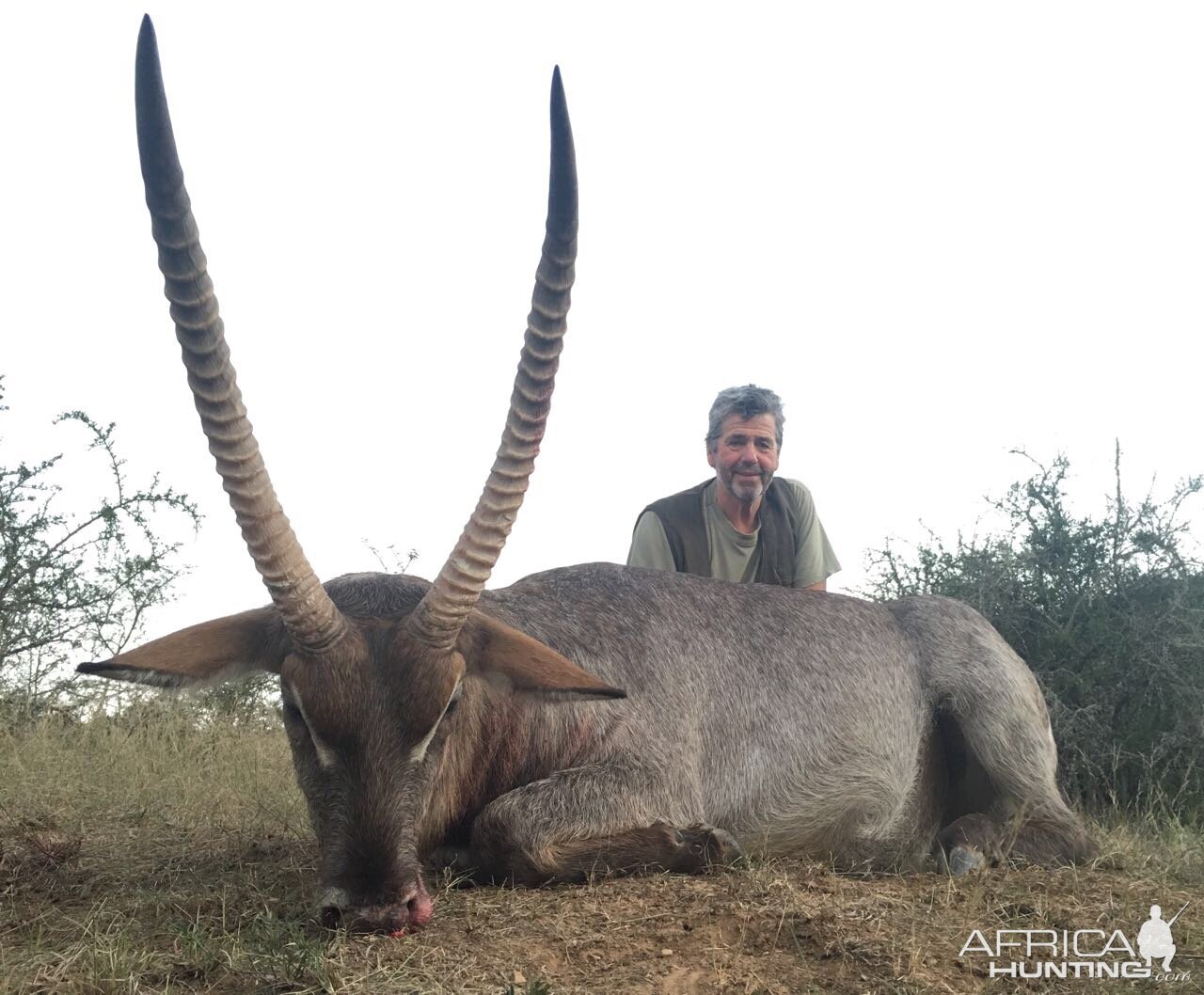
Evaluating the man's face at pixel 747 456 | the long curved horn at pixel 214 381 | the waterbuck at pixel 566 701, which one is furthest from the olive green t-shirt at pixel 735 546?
the long curved horn at pixel 214 381

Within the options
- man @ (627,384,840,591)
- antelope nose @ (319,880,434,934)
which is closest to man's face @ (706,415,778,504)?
man @ (627,384,840,591)

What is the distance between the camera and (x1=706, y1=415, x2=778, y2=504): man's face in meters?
8.02

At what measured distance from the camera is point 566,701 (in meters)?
4.51

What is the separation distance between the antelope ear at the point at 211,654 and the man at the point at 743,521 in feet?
13.0

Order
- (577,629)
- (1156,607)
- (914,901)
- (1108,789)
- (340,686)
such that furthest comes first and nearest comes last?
(1156,607) < (1108,789) < (577,629) < (914,901) < (340,686)

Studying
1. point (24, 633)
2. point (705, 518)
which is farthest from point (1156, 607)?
point (24, 633)

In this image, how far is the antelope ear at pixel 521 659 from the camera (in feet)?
14.5

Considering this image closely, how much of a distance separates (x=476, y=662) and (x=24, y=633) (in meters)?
6.14

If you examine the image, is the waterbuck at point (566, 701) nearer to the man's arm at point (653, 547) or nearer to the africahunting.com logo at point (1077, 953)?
the africahunting.com logo at point (1077, 953)

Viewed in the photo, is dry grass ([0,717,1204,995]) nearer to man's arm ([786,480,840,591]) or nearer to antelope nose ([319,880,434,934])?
antelope nose ([319,880,434,934])

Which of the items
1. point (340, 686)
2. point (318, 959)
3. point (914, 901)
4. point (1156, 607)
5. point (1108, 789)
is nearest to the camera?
point (318, 959)

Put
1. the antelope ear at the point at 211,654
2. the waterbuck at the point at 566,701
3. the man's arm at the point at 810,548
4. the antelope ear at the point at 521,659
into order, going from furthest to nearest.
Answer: the man's arm at the point at 810,548
the antelope ear at the point at 521,659
the antelope ear at the point at 211,654
the waterbuck at the point at 566,701

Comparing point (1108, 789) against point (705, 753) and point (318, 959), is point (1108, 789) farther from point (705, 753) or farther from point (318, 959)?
point (318, 959)

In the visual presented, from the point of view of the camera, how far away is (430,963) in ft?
11.4
